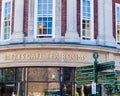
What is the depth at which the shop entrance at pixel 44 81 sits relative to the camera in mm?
21406

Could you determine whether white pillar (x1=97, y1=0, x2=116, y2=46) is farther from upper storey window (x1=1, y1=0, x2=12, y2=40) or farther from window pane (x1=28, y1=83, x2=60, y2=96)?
upper storey window (x1=1, y1=0, x2=12, y2=40)

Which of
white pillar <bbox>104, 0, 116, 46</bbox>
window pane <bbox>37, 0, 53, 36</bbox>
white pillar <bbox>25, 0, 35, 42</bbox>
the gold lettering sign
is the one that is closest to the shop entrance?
the gold lettering sign

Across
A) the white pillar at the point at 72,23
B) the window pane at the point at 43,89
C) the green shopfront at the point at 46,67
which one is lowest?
the window pane at the point at 43,89

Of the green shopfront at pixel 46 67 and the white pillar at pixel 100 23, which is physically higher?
the white pillar at pixel 100 23

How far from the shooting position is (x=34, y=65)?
2145 cm

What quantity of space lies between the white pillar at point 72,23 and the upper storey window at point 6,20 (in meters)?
4.09

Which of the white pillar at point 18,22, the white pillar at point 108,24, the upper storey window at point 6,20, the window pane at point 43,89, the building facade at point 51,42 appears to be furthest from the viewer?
the upper storey window at point 6,20

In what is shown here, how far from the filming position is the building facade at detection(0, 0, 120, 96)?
70.4 ft

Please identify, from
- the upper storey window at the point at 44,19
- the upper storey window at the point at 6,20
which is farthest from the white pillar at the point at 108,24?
the upper storey window at the point at 6,20

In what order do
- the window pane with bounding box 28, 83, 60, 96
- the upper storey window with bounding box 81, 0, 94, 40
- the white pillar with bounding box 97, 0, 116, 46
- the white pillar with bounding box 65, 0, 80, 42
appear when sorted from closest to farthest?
the window pane with bounding box 28, 83, 60, 96, the white pillar with bounding box 65, 0, 80, 42, the upper storey window with bounding box 81, 0, 94, 40, the white pillar with bounding box 97, 0, 116, 46

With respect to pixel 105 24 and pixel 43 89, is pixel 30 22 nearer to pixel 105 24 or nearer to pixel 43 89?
pixel 43 89

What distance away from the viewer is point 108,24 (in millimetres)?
23719

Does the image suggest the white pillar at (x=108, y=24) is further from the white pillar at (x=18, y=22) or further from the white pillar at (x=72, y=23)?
the white pillar at (x=18, y=22)

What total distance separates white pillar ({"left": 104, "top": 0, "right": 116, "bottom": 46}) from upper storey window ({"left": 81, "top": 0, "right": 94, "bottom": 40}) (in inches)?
43.3
